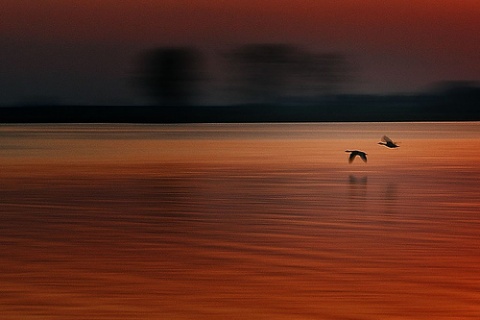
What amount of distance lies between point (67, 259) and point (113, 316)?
2.72 m

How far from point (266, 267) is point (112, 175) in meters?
13.6

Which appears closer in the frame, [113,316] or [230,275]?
[113,316]

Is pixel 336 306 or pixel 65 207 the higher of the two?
pixel 336 306

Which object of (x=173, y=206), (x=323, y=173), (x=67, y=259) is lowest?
(x=323, y=173)

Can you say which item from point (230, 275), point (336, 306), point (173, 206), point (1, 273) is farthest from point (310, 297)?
point (173, 206)

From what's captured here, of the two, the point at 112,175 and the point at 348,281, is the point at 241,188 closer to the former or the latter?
the point at 112,175

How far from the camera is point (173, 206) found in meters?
15.6

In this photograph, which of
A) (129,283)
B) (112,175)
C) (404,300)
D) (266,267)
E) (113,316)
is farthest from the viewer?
(112,175)

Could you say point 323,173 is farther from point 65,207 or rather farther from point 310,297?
point 310,297

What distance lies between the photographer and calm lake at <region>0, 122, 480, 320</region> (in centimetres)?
816

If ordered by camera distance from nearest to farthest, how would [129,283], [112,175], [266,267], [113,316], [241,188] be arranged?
1. [113,316]
2. [129,283]
3. [266,267]
4. [241,188]
5. [112,175]

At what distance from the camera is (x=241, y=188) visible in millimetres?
19094

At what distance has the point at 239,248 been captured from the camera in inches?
436

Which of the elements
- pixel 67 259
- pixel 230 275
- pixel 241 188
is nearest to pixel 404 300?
pixel 230 275
